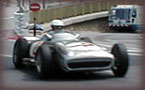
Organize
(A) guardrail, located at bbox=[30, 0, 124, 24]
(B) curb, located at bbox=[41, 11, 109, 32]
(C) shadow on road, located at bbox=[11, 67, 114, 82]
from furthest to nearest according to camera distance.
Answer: (C) shadow on road, located at bbox=[11, 67, 114, 82] → (B) curb, located at bbox=[41, 11, 109, 32] → (A) guardrail, located at bbox=[30, 0, 124, 24]

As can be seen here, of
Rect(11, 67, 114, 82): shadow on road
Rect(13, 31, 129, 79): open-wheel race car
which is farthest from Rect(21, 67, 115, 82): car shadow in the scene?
Rect(13, 31, 129, 79): open-wheel race car

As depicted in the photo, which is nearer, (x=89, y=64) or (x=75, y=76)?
(x=75, y=76)

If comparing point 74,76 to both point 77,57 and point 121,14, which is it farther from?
point 77,57

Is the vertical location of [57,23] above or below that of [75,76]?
above

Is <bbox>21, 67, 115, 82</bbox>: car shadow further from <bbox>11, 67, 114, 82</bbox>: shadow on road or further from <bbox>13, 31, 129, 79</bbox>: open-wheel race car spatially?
<bbox>13, 31, 129, 79</bbox>: open-wheel race car

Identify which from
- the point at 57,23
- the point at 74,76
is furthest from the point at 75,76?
the point at 57,23

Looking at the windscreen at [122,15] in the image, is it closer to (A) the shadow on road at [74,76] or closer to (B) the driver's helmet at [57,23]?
(B) the driver's helmet at [57,23]

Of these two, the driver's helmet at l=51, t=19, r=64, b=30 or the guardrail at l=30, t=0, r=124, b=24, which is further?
the driver's helmet at l=51, t=19, r=64, b=30

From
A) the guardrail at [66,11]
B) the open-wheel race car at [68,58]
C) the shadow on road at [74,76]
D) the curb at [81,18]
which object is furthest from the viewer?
the open-wheel race car at [68,58]

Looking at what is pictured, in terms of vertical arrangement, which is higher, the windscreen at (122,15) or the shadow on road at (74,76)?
the windscreen at (122,15)

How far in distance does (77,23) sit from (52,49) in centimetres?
165

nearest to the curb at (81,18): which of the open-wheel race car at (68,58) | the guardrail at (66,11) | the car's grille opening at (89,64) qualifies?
the guardrail at (66,11)

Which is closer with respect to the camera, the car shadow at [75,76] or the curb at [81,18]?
the curb at [81,18]

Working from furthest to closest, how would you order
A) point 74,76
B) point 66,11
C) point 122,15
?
point 74,76 → point 122,15 → point 66,11
